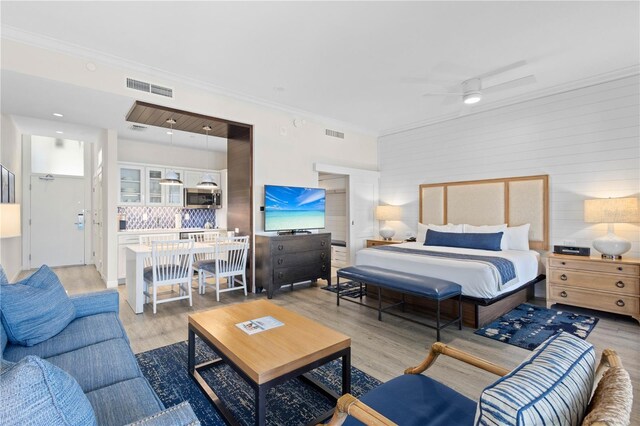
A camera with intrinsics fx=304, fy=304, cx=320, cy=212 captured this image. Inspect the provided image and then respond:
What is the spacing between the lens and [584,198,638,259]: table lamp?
11.7ft

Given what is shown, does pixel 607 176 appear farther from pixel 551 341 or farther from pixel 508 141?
pixel 551 341

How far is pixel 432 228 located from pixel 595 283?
221 cm

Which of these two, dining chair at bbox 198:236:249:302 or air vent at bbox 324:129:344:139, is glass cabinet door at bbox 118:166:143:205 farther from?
air vent at bbox 324:129:344:139

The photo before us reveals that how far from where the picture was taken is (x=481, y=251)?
430cm

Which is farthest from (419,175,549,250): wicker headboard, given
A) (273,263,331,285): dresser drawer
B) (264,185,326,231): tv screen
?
(273,263,331,285): dresser drawer

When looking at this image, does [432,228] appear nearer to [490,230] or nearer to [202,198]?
[490,230]

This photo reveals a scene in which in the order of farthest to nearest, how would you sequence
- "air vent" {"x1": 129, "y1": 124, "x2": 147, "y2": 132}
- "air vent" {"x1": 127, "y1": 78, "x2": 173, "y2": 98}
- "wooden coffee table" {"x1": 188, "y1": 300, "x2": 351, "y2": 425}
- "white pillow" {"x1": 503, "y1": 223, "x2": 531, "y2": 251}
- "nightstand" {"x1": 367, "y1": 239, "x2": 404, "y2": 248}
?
"nightstand" {"x1": 367, "y1": 239, "x2": 404, "y2": 248} < "air vent" {"x1": 129, "y1": 124, "x2": 147, "y2": 132} < "white pillow" {"x1": 503, "y1": 223, "x2": 531, "y2": 251} < "air vent" {"x1": 127, "y1": 78, "x2": 173, "y2": 98} < "wooden coffee table" {"x1": 188, "y1": 300, "x2": 351, "y2": 425}

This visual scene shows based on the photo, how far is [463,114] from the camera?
5.38 m

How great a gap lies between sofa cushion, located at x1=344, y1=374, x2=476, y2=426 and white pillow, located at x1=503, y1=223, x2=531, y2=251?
3860mm

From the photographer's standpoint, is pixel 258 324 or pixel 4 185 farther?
pixel 4 185

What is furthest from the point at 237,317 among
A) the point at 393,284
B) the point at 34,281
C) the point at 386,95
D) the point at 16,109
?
the point at 16,109

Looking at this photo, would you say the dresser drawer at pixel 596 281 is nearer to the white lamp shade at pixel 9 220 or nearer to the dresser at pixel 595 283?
the dresser at pixel 595 283

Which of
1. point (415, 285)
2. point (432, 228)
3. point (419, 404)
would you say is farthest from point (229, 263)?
point (419, 404)

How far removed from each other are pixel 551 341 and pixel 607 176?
434 cm
